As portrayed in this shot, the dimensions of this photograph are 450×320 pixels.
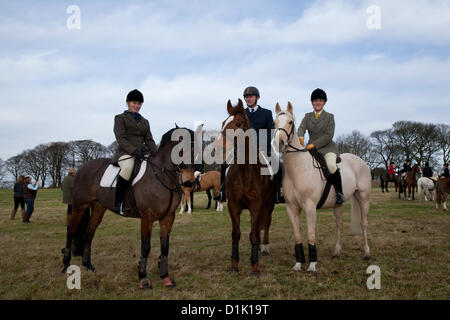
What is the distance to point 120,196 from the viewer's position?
521 centimetres

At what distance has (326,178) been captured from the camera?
229 inches

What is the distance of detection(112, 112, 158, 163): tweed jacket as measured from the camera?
528cm

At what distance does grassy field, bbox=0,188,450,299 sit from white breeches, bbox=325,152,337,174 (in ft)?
6.38

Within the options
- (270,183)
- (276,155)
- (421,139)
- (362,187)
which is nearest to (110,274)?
(270,183)

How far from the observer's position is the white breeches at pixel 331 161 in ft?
19.1

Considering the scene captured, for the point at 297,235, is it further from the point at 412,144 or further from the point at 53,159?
the point at 53,159

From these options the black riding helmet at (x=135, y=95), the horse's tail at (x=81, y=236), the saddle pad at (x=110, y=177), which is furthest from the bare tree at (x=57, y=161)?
Answer: the black riding helmet at (x=135, y=95)

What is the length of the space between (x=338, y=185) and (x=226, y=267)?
9.26 feet

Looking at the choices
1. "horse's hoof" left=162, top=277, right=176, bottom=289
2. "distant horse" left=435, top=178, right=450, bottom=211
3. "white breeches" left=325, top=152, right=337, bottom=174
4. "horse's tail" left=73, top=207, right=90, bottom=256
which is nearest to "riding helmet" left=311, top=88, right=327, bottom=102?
"white breeches" left=325, top=152, right=337, bottom=174

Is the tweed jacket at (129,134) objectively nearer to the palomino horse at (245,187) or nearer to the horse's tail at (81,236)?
the palomino horse at (245,187)

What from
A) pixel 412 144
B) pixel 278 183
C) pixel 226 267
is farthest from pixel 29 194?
pixel 412 144
